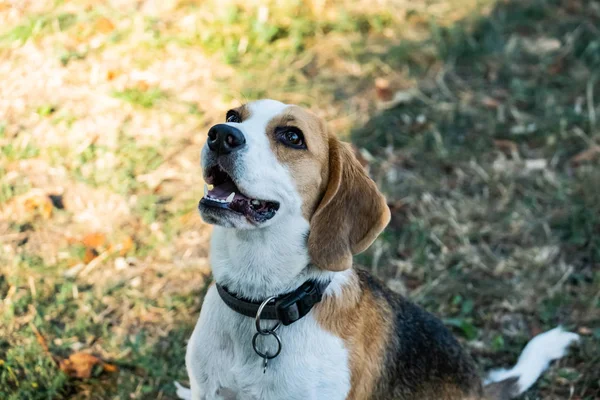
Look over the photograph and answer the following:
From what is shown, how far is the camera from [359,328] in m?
3.41

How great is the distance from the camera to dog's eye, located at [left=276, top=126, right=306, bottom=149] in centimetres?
341

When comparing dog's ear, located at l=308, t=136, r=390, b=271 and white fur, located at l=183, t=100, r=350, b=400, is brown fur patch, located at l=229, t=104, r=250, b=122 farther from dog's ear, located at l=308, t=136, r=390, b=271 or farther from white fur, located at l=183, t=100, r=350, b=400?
dog's ear, located at l=308, t=136, r=390, b=271

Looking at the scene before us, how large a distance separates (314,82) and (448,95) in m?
1.38

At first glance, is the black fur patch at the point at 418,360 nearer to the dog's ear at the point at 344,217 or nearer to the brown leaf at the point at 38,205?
the dog's ear at the point at 344,217

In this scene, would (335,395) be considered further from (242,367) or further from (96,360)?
(96,360)

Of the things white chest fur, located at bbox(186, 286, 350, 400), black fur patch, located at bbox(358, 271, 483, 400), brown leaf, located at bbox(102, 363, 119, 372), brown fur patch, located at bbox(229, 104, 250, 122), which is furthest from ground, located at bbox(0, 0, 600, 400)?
brown fur patch, located at bbox(229, 104, 250, 122)

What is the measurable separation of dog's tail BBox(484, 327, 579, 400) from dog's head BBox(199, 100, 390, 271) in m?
1.53

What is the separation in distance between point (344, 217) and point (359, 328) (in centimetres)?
55

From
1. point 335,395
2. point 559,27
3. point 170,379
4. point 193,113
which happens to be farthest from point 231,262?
point 559,27

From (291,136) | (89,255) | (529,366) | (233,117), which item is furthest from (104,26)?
(529,366)

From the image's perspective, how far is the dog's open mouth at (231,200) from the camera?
123 inches

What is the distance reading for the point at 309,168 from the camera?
3.43m

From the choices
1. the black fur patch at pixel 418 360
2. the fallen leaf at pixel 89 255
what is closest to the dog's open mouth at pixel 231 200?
the black fur patch at pixel 418 360

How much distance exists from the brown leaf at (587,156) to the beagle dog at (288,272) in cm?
348
